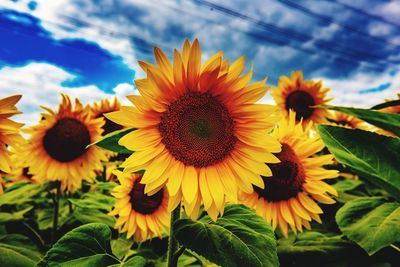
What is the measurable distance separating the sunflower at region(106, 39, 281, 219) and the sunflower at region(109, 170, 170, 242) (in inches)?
34.2

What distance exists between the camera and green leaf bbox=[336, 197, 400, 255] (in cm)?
165

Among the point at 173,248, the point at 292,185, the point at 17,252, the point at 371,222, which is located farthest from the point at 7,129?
the point at 371,222

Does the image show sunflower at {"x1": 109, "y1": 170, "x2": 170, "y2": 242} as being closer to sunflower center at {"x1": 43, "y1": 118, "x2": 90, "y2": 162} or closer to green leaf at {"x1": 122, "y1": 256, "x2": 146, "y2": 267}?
green leaf at {"x1": 122, "y1": 256, "x2": 146, "y2": 267}

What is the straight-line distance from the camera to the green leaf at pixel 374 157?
1096mm

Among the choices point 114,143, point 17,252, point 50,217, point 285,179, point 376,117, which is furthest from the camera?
point 50,217

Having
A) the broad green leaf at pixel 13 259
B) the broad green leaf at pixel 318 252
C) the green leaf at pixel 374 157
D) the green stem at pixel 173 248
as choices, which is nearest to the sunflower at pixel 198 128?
the green stem at pixel 173 248

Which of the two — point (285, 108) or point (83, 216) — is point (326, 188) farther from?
point (285, 108)

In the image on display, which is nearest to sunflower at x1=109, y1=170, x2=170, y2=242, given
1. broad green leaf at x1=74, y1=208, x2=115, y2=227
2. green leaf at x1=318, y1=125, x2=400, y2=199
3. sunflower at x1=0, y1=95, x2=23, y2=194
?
broad green leaf at x1=74, y1=208, x2=115, y2=227

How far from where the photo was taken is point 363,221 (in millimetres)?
1843

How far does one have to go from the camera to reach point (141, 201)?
2.74 m

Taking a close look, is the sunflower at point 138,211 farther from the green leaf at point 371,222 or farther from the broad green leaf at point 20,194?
the green leaf at point 371,222

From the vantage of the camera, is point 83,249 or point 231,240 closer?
point 231,240

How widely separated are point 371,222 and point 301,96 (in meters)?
3.82

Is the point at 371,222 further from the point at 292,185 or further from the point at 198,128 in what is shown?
the point at 198,128
